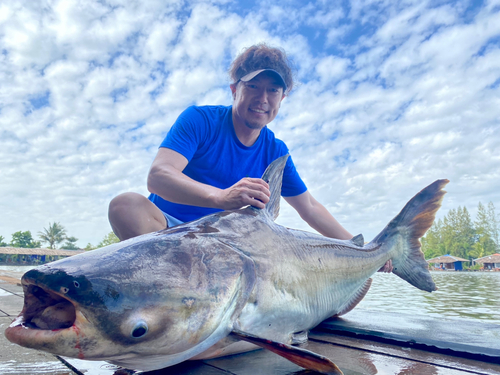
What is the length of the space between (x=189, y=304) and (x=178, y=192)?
1.05 m

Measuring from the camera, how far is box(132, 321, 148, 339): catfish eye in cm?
95

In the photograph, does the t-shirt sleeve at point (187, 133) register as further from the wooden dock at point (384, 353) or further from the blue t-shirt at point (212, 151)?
the wooden dock at point (384, 353)

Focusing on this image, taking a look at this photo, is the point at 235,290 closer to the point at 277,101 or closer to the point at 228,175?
the point at 228,175

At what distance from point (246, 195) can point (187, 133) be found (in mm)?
1066

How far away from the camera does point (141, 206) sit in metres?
2.23

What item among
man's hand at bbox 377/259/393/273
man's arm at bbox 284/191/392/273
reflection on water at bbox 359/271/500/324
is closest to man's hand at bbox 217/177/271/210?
man's hand at bbox 377/259/393/273

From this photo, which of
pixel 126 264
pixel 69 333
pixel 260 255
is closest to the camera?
pixel 69 333

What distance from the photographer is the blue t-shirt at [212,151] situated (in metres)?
2.59

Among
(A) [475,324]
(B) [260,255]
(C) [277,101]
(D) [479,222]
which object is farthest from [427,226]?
(D) [479,222]

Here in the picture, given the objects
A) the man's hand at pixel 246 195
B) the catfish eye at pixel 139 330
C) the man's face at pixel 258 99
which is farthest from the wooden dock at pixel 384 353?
the man's face at pixel 258 99

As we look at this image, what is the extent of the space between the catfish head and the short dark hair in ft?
6.34

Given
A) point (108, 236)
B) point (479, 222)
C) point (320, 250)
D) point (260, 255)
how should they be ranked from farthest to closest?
1. point (108, 236)
2. point (479, 222)
3. point (320, 250)
4. point (260, 255)

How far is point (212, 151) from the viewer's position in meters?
2.79

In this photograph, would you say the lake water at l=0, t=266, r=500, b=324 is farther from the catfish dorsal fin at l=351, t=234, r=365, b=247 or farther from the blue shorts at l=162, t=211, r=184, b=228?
the blue shorts at l=162, t=211, r=184, b=228
